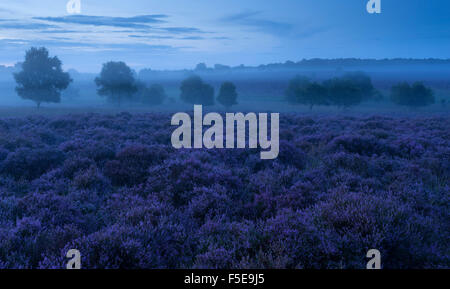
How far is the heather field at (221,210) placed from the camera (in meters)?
4.12

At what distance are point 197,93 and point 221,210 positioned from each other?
216 feet

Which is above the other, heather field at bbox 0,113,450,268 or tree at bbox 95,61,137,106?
tree at bbox 95,61,137,106

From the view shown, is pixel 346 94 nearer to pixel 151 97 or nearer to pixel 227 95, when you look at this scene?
pixel 227 95

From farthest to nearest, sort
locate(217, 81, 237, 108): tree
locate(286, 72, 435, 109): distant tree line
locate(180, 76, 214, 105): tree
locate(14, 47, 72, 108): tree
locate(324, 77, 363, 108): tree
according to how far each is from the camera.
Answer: locate(180, 76, 214, 105): tree, locate(217, 81, 237, 108): tree, locate(286, 72, 435, 109): distant tree line, locate(324, 77, 363, 108): tree, locate(14, 47, 72, 108): tree

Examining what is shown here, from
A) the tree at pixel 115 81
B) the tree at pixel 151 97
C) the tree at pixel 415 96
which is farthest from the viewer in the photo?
the tree at pixel 151 97

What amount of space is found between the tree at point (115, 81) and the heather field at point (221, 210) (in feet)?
171

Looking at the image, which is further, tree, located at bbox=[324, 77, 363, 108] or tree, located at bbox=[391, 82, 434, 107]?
tree, located at bbox=[391, 82, 434, 107]

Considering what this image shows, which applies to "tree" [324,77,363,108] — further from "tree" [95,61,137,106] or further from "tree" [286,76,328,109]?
"tree" [95,61,137,106]

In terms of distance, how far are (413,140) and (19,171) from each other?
1412 centimetres

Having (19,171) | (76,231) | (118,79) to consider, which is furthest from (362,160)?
(118,79)

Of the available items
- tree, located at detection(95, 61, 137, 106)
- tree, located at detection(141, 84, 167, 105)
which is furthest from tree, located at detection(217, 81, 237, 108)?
tree, located at detection(95, 61, 137, 106)

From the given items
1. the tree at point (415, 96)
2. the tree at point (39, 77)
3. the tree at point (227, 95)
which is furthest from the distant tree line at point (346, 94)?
the tree at point (39, 77)

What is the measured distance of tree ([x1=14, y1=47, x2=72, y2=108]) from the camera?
4866 centimetres

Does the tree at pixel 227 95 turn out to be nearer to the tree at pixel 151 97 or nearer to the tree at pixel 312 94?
the tree at pixel 312 94
